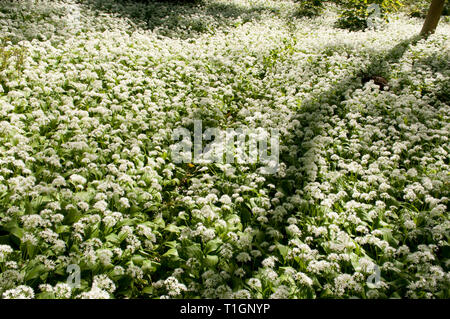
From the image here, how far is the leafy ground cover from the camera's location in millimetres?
3441

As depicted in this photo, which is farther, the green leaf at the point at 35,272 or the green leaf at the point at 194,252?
the green leaf at the point at 194,252

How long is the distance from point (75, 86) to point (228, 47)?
547 centimetres

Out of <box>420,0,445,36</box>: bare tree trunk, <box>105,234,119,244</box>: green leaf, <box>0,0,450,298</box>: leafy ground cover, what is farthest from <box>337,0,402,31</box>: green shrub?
<box>105,234,119,244</box>: green leaf

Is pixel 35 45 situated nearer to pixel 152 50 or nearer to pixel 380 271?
pixel 152 50

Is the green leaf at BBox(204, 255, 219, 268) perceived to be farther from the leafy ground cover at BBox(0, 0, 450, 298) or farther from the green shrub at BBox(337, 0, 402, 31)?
the green shrub at BBox(337, 0, 402, 31)

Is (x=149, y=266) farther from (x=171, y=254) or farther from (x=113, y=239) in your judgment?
(x=113, y=239)

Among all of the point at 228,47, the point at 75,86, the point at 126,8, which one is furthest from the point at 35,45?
the point at 126,8

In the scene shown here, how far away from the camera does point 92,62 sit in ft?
25.6

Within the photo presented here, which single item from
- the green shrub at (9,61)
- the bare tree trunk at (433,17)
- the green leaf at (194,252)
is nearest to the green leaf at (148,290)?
the green leaf at (194,252)

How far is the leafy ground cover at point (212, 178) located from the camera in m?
3.44

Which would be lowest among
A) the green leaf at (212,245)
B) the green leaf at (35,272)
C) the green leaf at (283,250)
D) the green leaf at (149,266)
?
the green leaf at (149,266)

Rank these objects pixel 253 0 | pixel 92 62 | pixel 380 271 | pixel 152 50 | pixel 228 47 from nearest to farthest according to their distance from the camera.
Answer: pixel 380 271 → pixel 92 62 → pixel 152 50 → pixel 228 47 → pixel 253 0

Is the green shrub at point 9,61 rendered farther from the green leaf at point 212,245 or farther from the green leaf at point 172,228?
the green leaf at point 212,245

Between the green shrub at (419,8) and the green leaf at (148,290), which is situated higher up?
the green shrub at (419,8)
